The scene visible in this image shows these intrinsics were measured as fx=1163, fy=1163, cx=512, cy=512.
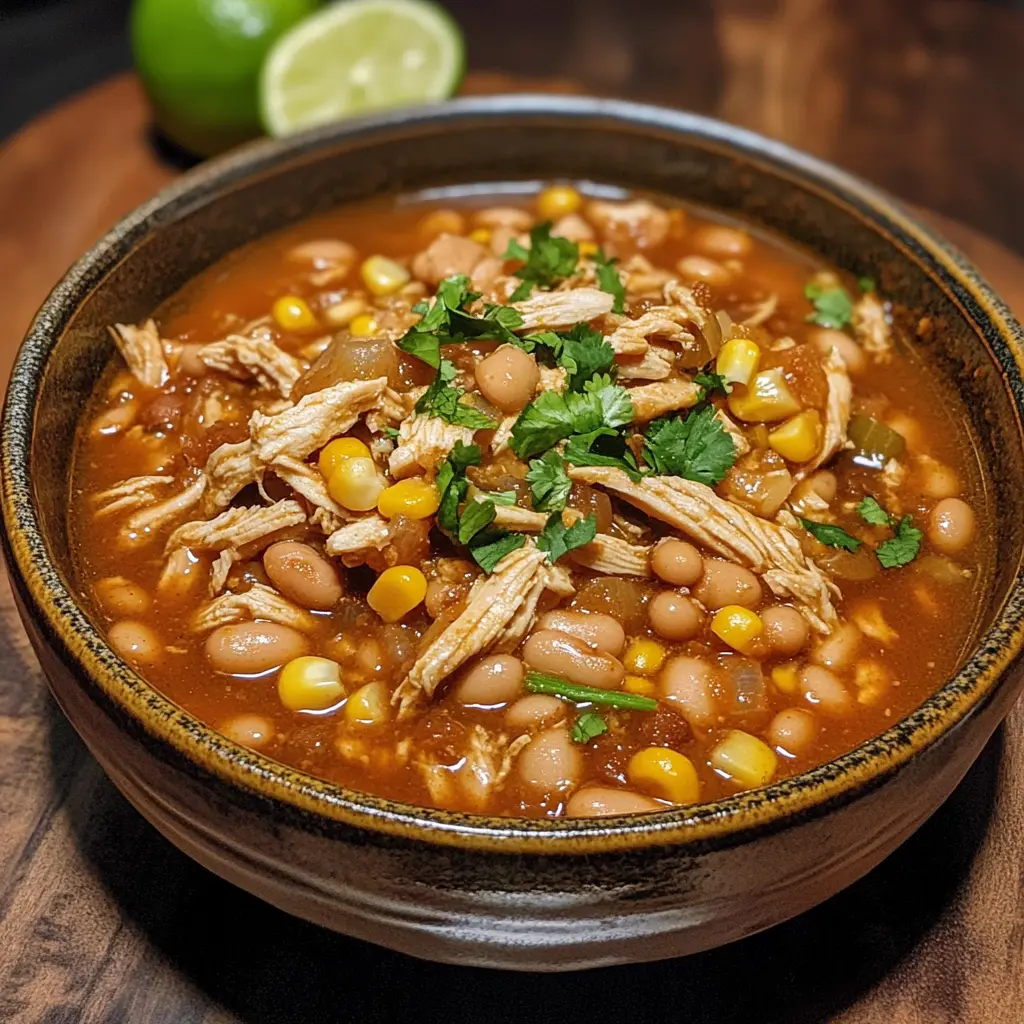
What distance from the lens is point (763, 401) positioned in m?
2.81

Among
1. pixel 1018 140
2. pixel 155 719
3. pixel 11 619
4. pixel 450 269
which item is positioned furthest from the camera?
pixel 1018 140

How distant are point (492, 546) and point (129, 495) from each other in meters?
0.96

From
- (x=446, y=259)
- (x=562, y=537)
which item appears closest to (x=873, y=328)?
(x=446, y=259)

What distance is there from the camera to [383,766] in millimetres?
2357

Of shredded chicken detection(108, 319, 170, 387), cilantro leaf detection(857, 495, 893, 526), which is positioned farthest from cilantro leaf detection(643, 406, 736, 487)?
shredded chicken detection(108, 319, 170, 387)

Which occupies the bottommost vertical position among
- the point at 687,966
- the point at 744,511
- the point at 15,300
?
the point at 687,966

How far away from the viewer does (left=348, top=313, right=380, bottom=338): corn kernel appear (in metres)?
3.04

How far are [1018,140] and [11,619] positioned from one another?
4975 mm

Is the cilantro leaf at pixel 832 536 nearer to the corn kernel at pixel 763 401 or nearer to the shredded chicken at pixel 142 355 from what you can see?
the corn kernel at pixel 763 401

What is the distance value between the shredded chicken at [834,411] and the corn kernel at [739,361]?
242 mm

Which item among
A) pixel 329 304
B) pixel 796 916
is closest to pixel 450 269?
pixel 329 304

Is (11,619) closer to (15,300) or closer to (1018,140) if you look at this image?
(15,300)

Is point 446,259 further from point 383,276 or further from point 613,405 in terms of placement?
point 613,405

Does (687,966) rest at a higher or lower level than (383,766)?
lower
